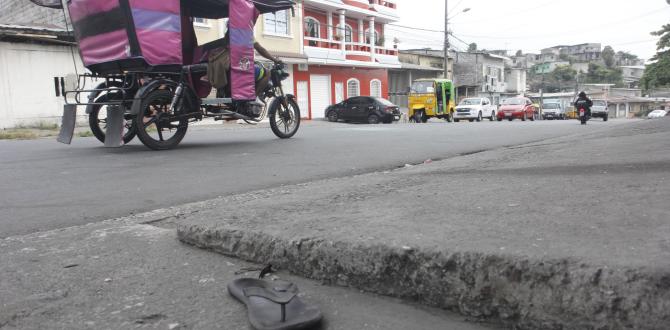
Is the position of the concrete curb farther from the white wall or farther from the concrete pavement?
the white wall

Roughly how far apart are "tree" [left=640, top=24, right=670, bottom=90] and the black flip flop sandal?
112 ft

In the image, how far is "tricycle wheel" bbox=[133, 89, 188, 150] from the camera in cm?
666

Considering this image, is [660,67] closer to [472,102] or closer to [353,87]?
[472,102]

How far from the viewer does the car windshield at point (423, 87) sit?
28.1m

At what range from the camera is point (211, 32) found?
2211cm

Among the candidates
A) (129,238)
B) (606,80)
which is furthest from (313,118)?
(606,80)

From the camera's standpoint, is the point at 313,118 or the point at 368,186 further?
the point at 313,118

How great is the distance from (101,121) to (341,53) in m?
22.3

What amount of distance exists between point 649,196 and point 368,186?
Result: 184 cm

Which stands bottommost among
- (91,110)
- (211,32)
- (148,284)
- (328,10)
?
(148,284)

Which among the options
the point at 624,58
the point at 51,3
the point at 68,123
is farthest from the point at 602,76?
the point at 68,123

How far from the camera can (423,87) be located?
92.4 feet

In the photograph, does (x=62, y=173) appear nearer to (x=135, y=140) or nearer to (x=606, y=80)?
(x=135, y=140)

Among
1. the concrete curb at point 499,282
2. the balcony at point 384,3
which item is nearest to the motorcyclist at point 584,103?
the balcony at point 384,3
